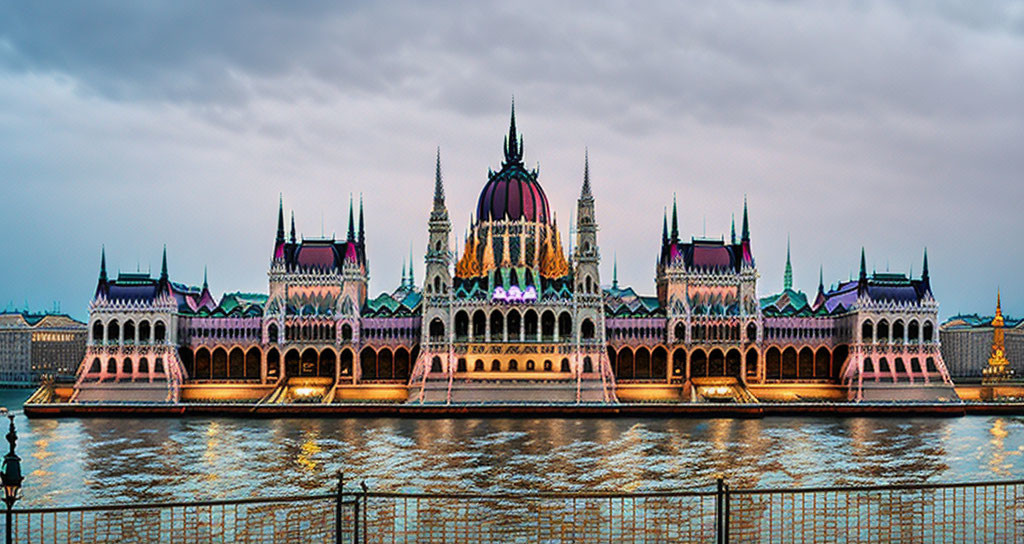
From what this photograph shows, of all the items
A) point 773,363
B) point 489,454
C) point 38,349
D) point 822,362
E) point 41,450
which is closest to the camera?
point 489,454

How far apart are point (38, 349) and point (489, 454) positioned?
377 ft

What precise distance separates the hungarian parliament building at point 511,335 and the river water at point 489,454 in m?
8.83

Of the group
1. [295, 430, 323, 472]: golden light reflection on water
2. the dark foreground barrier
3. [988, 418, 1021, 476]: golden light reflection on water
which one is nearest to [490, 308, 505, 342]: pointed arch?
[295, 430, 323, 472]: golden light reflection on water

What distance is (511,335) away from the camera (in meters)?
85.4

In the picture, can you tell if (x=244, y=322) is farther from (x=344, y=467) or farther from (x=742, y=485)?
(x=742, y=485)

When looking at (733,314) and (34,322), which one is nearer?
(733,314)

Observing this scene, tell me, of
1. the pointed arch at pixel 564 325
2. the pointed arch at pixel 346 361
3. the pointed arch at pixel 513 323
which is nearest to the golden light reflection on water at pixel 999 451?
the pointed arch at pixel 564 325

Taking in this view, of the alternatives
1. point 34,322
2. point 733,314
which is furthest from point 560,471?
point 34,322

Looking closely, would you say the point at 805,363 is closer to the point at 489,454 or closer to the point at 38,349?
the point at 489,454

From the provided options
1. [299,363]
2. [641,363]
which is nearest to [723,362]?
[641,363]

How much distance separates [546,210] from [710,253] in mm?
17272

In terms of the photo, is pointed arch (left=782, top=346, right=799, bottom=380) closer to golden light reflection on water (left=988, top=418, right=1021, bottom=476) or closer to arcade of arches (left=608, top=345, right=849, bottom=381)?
arcade of arches (left=608, top=345, right=849, bottom=381)

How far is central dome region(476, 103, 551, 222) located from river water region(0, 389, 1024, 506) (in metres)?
25.5

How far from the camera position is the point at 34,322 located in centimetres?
14938
